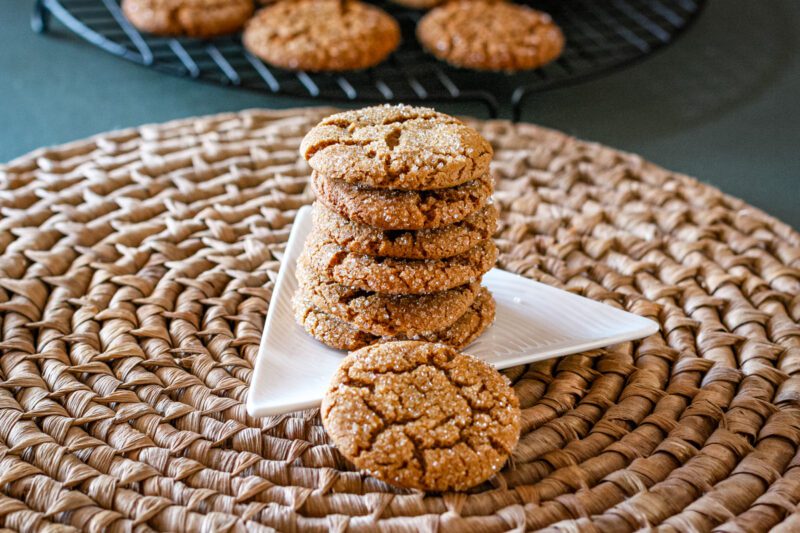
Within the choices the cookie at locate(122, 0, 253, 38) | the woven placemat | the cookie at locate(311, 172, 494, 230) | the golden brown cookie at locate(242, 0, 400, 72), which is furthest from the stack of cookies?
the cookie at locate(122, 0, 253, 38)

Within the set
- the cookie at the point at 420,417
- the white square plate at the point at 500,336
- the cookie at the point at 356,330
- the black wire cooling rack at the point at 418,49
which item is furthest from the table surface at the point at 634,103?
the cookie at the point at 420,417

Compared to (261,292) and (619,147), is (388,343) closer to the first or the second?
(261,292)

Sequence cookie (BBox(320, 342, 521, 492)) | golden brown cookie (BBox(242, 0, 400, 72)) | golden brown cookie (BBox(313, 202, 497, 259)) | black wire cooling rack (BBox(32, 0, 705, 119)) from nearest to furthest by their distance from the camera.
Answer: cookie (BBox(320, 342, 521, 492)), golden brown cookie (BBox(313, 202, 497, 259)), golden brown cookie (BBox(242, 0, 400, 72)), black wire cooling rack (BBox(32, 0, 705, 119))

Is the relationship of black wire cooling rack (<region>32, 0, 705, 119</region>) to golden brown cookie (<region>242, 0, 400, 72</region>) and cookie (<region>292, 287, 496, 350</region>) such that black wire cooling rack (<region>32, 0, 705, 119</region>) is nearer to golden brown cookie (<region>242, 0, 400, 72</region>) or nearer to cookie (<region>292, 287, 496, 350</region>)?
golden brown cookie (<region>242, 0, 400, 72</region>)

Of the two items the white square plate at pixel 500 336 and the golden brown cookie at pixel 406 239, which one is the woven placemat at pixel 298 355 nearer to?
the white square plate at pixel 500 336

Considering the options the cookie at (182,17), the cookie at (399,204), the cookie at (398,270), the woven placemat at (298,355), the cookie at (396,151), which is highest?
the cookie at (396,151)

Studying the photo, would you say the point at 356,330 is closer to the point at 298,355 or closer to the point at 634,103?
the point at 298,355
